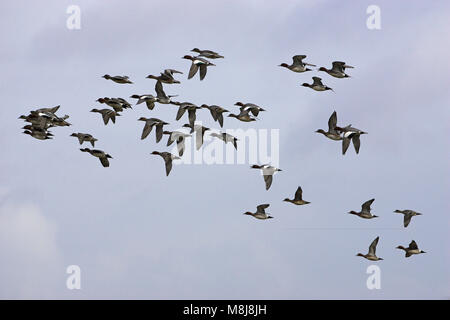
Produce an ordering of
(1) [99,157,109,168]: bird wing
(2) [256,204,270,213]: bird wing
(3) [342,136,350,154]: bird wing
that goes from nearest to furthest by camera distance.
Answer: (3) [342,136,350,154]: bird wing → (1) [99,157,109,168]: bird wing → (2) [256,204,270,213]: bird wing

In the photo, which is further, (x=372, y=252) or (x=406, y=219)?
(x=372, y=252)

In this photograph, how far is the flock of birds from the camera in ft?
200

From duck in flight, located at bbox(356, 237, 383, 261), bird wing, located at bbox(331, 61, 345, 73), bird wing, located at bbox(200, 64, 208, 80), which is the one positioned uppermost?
bird wing, located at bbox(331, 61, 345, 73)

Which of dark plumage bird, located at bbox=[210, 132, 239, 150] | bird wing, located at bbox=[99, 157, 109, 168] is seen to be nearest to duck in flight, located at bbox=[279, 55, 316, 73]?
dark plumage bird, located at bbox=[210, 132, 239, 150]

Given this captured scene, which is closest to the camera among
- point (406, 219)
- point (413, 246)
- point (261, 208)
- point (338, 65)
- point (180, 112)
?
point (338, 65)

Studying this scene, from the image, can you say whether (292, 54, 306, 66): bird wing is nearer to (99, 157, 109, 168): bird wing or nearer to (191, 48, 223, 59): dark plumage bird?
(191, 48, 223, 59): dark plumage bird

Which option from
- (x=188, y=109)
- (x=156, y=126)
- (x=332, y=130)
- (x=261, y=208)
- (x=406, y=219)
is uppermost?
(x=188, y=109)

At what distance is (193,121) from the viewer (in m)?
62.4

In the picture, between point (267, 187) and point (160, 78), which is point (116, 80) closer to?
point (160, 78)

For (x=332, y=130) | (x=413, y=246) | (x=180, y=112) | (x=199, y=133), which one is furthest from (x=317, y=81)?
(x=413, y=246)

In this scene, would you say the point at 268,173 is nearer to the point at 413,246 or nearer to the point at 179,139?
the point at 179,139

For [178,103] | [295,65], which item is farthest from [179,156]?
[295,65]

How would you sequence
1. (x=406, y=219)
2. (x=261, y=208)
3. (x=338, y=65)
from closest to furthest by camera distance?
(x=338, y=65), (x=406, y=219), (x=261, y=208)

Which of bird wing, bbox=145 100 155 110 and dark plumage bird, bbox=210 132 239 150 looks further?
bird wing, bbox=145 100 155 110
